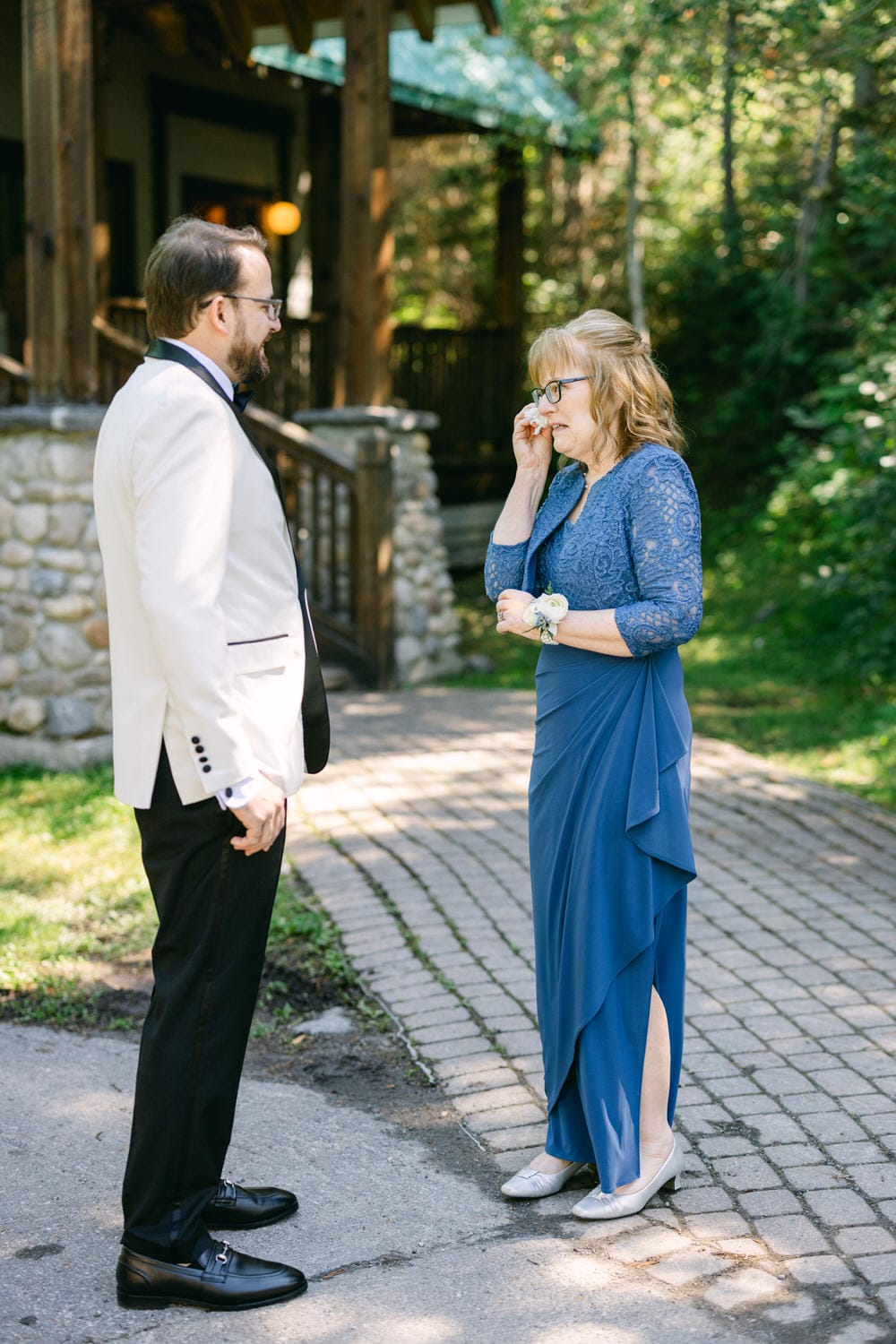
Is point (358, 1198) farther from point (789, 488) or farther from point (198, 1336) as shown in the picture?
point (789, 488)

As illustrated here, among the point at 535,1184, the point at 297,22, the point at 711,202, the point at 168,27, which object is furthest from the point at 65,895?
the point at 711,202

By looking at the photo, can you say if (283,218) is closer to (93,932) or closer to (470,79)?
(470,79)

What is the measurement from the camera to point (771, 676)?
9.96 meters

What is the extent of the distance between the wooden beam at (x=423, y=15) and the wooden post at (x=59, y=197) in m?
2.67

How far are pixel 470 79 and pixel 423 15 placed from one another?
3.84 m

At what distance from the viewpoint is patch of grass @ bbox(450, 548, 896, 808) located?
8.01 m

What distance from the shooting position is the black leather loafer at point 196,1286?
2.79 meters

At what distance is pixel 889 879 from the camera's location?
563cm

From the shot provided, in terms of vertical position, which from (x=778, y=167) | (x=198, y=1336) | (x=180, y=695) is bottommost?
(x=198, y=1336)

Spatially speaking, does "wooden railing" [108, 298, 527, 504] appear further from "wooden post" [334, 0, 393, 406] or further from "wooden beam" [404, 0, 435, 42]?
"wooden beam" [404, 0, 435, 42]

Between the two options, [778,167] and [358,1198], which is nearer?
[358,1198]

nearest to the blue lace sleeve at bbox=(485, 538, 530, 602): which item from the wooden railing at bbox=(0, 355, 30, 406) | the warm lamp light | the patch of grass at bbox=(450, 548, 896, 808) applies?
the patch of grass at bbox=(450, 548, 896, 808)

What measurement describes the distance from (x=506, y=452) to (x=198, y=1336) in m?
12.3

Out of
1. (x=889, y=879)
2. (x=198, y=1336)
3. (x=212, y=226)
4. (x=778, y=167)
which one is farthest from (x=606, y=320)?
(x=778, y=167)
